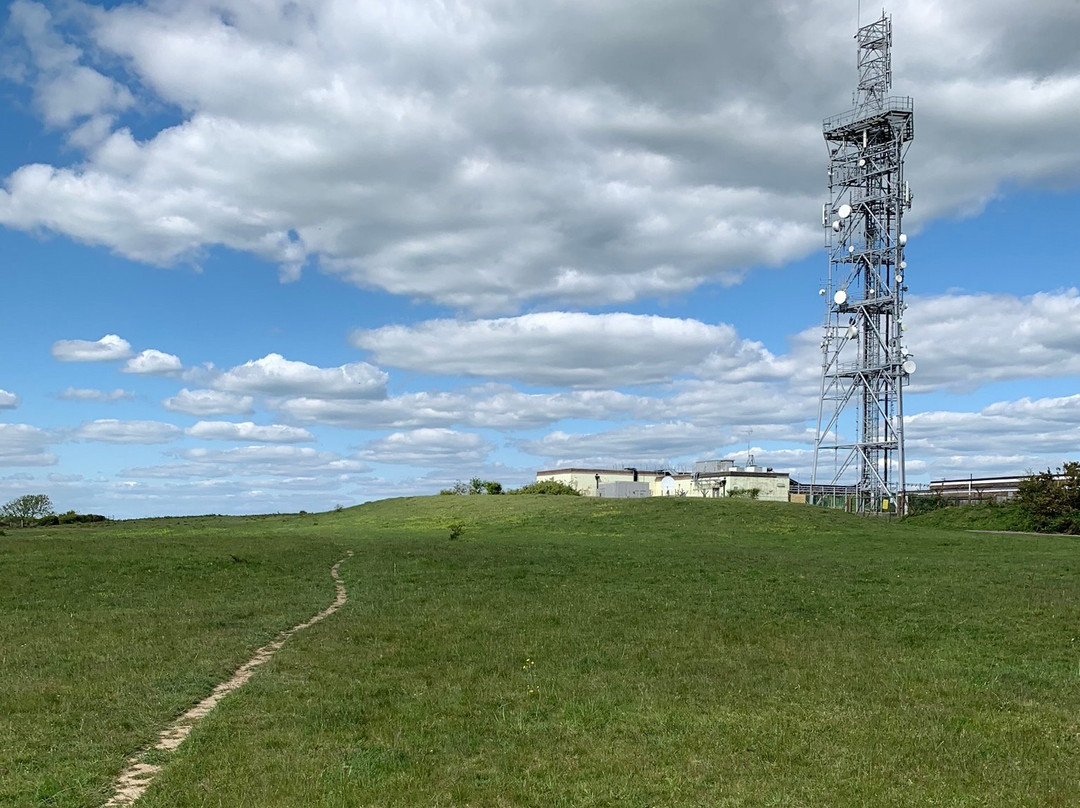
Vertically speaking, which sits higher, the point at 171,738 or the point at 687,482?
the point at 687,482

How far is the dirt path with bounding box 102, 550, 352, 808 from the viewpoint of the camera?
1114cm

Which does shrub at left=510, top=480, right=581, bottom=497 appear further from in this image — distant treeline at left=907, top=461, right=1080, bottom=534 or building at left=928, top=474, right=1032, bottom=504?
distant treeline at left=907, top=461, right=1080, bottom=534

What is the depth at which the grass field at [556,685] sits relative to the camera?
11438 mm

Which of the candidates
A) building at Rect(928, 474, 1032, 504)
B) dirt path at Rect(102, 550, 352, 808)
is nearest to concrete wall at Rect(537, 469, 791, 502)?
building at Rect(928, 474, 1032, 504)

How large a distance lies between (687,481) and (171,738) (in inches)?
4780

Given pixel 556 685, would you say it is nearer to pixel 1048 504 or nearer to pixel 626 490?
pixel 1048 504

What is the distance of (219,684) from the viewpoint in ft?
55.4

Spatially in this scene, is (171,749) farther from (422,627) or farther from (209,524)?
(209,524)

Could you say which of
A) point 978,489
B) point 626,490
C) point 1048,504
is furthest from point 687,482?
point 1048,504

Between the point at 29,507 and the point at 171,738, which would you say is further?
the point at 29,507

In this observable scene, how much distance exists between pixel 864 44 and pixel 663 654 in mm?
92618

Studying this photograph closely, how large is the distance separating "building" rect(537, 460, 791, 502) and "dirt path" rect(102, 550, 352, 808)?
8681 centimetres

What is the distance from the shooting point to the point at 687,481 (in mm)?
131250

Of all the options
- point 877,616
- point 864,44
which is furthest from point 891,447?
point 877,616
